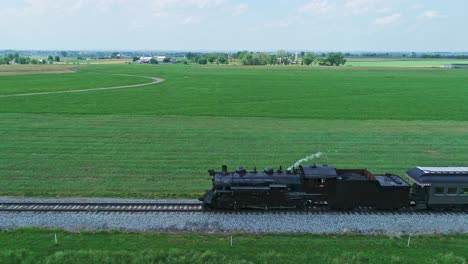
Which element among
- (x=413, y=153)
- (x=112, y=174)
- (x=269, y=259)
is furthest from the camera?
(x=413, y=153)

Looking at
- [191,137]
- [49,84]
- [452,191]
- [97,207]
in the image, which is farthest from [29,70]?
[452,191]

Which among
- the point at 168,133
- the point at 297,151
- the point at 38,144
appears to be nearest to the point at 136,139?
the point at 168,133

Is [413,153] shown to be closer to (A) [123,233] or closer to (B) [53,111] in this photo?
(A) [123,233]

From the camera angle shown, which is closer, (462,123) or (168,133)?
(168,133)

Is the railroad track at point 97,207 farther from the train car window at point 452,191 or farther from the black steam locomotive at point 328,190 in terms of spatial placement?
the train car window at point 452,191

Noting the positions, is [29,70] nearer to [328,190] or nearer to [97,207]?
[97,207]
